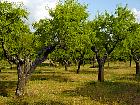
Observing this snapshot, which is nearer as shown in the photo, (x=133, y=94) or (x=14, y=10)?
(x=14, y=10)

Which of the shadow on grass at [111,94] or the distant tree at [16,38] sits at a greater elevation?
the distant tree at [16,38]

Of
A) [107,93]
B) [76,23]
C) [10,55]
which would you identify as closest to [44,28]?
[76,23]

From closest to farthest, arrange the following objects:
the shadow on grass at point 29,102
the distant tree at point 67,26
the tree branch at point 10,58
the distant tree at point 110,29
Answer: the shadow on grass at point 29,102 < the tree branch at point 10,58 < the distant tree at point 67,26 < the distant tree at point 110,29

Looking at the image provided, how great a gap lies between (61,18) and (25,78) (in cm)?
810

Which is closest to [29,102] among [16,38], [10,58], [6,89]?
[10,58]

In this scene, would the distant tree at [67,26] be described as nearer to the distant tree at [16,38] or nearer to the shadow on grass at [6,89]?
the distant tree at [16,38]

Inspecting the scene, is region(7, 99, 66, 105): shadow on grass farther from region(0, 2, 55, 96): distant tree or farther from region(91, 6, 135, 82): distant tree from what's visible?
region(91, 6, 135, 82): distant tree

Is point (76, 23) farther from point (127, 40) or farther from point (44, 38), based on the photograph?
point (127, 40)

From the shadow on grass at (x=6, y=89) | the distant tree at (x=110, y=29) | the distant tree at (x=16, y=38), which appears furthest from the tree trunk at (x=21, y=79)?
the distant tree at (x=110, y=29)

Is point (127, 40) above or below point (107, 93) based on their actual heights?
above

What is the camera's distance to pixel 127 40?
51031 millimetres

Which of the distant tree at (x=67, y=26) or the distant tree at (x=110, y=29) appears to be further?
the distant tree at (x=110, y=29)

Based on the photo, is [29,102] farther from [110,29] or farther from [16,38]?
[110,29]

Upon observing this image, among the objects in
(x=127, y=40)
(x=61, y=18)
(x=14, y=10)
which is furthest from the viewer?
(x=127, y=40)
